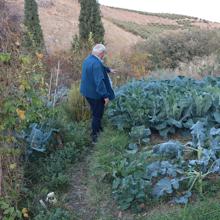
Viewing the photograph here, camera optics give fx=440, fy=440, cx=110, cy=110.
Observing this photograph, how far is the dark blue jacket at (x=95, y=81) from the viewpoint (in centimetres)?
732

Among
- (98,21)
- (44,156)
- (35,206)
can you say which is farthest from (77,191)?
(98,21)

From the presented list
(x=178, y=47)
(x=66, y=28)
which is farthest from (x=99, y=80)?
(x=66, y=28)

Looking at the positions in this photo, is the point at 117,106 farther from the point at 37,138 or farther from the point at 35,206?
the point at 35,206

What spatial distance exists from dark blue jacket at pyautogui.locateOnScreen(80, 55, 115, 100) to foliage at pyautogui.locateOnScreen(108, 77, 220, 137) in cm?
36

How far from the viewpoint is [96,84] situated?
290 inches

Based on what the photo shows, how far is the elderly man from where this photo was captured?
289 inches

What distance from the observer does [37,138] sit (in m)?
6.79

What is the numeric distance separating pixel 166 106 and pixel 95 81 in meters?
1.31

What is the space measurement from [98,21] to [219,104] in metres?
11.8

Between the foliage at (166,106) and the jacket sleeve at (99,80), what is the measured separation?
1.35 feet

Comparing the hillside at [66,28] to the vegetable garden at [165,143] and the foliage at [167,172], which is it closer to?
the vegetable garden at [165,143]

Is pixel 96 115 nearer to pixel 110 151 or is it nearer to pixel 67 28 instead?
pixel 110 151

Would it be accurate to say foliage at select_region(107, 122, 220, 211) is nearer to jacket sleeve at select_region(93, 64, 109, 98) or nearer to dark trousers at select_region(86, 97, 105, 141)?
jacket sleeve at select_region(93, 64, 109, 98)

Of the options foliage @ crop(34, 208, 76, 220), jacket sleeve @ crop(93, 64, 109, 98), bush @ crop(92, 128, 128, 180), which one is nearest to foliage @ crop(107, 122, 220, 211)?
bush @ crop(92, 128, 128, 180)
